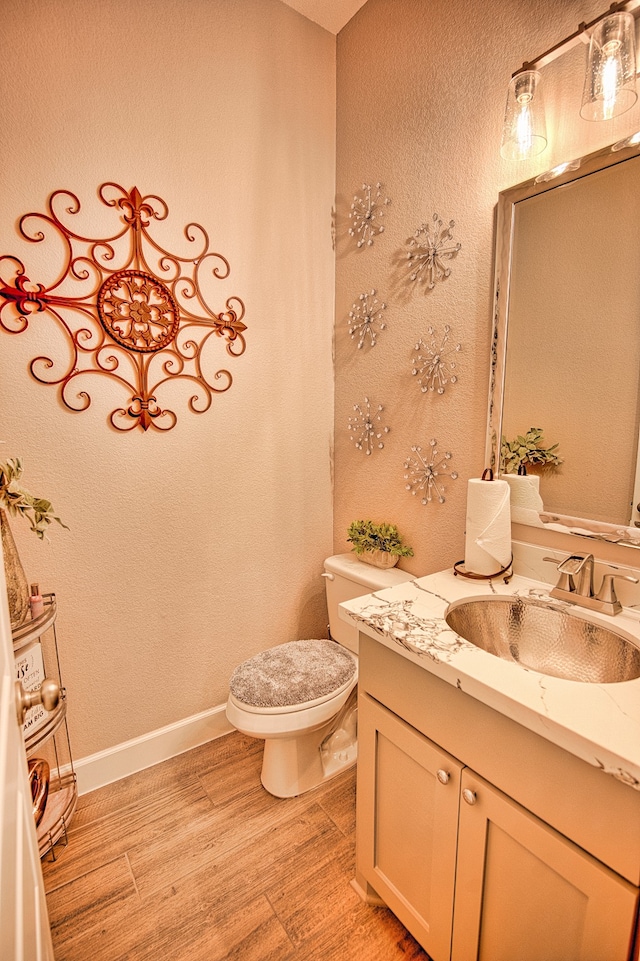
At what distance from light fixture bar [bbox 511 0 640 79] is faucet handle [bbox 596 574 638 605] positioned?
127 cm

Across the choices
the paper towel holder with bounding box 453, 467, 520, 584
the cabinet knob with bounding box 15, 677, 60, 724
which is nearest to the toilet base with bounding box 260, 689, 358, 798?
the paper towel holder with bounding box 453, 467, 520, 584

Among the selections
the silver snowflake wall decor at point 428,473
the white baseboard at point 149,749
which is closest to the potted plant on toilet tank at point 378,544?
the silver snowflake wall decor at point 428,473

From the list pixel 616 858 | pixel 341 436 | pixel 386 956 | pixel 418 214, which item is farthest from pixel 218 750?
pixel 418 214

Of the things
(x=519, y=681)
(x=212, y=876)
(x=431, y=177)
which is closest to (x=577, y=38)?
(x=431, y=177)

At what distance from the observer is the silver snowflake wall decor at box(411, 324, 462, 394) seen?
1560mm

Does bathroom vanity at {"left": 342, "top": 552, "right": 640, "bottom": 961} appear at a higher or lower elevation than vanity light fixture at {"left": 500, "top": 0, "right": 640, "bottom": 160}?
lower

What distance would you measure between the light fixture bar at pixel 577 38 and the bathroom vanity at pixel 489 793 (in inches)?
54.0

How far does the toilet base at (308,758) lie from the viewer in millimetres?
1628

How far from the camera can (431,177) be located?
1563 millimetres

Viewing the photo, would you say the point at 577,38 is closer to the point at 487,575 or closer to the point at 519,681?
the point at 487,575

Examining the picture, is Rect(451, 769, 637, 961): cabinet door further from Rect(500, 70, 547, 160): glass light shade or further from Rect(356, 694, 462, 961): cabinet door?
Rect(500, 70, 547, 160): glass light shade

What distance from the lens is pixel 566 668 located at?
1.12m

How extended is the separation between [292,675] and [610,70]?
185 centimetres

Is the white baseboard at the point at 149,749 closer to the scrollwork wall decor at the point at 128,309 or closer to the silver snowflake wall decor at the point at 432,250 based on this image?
the scrollwork wall decor at the point at 128,309
